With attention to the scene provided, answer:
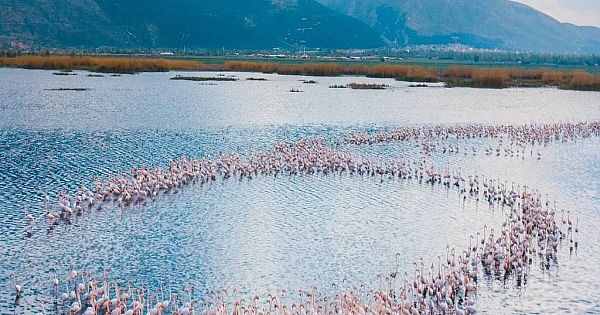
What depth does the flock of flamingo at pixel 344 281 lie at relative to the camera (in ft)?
64.1

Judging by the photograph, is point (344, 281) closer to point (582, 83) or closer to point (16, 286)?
point (16, 286)

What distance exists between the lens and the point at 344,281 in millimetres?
22281

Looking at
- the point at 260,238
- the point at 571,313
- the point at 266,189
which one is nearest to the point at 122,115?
the point at 266,189

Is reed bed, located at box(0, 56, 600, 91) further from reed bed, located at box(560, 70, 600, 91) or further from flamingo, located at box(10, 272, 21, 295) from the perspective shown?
flamingo, located at box(10, 272, 21, 295)

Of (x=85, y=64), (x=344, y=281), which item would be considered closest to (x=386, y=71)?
(x=85, y=64)

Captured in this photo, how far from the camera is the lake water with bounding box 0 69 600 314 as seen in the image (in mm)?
22375

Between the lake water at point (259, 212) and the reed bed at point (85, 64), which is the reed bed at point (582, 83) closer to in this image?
the lake water at point (259, 212)

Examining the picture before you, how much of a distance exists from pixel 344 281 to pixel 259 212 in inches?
333

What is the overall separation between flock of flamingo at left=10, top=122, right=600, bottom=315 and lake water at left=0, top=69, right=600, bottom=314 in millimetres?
463

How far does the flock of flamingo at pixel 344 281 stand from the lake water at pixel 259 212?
1.52ft

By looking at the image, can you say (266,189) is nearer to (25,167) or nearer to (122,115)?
(25,167)

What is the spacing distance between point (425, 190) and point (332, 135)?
16.7 metres

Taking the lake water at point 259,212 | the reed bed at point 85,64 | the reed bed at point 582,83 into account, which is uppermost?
the reed bed at point 85,64

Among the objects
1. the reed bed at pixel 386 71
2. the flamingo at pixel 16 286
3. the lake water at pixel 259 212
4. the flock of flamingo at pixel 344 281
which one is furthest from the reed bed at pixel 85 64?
the flamingo at pixel 16 286
